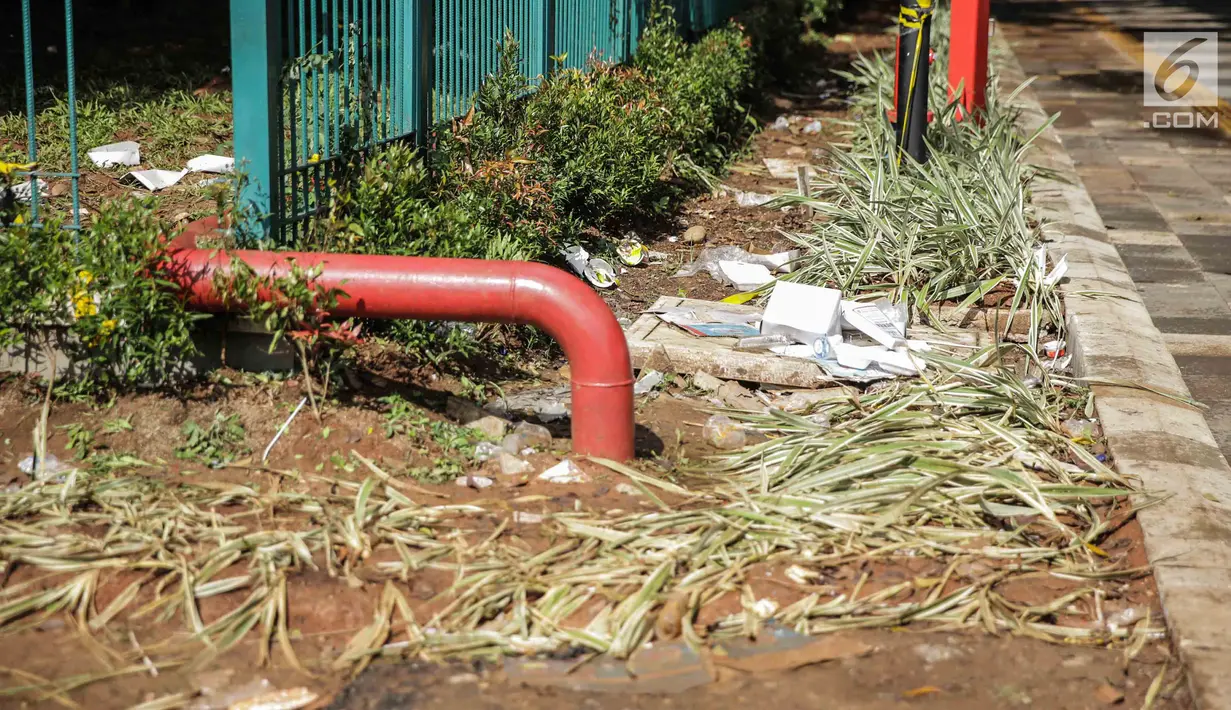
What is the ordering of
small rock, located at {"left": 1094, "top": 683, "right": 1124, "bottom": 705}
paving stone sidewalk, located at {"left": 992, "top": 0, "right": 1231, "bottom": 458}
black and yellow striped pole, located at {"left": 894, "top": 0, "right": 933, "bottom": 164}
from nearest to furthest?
small rock, located at {"left": 1094, "top": 683, "right": 1124, "bottom": 705} → paving stone sidewalk, located at {"left": 992, "top": 0, "right": 1231, "bottom": 458} → black and yellow striped pole, located at {"left": 894, "top": 0, "right": 933, "bottom": 164}

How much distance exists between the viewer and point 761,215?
7898 millimetres

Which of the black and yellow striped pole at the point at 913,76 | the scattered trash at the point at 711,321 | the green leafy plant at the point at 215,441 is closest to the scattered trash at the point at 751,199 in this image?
the black and yellow striped pole at the point at 913,76

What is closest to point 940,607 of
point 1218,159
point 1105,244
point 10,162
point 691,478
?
point 691,478

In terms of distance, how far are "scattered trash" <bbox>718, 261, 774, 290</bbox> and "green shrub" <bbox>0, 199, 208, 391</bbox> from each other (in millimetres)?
3088

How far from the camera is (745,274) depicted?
6.43 meters

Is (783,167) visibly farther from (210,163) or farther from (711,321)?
(210,163)

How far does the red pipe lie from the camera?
12.8 ft

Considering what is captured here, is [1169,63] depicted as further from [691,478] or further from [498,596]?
[498,596]

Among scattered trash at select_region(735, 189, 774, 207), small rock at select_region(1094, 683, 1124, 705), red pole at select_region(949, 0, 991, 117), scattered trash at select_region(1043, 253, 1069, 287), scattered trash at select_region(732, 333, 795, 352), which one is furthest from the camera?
red pole at select_region(949, 0, 991, 117)

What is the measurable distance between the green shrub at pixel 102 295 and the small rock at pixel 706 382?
6.61ft

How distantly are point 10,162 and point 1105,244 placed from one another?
18.8 feet

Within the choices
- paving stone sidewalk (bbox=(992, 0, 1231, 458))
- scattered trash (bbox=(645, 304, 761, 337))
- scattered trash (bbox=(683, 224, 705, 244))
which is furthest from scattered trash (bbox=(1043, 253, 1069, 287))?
scattered trash (bbox=(683, 224, 705, 244))

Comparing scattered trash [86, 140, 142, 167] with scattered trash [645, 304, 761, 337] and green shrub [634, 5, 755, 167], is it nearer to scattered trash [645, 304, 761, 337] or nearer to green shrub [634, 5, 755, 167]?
scattered trash [645, 304, 761, 337]

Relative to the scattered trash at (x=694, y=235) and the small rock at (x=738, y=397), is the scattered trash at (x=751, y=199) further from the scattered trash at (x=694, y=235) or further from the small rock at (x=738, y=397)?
the small rock at (x=738, y=397)
